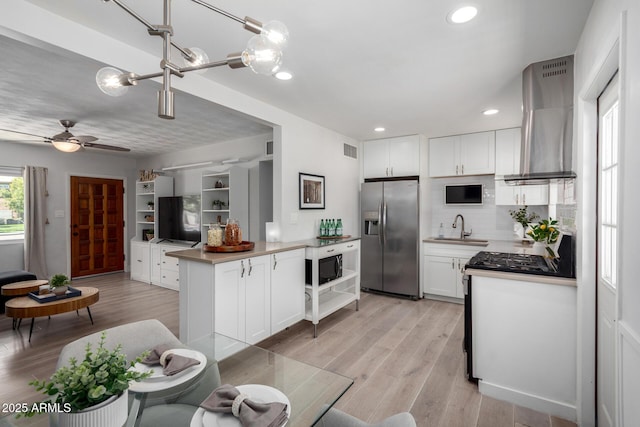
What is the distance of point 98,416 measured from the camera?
794 mm

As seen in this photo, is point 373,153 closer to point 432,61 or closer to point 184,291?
point 432,61

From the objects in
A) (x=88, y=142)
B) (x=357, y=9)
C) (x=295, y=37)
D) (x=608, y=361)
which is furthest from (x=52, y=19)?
(x=608, y=361)

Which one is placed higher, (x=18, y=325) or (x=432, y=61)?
(x=432, y=61)

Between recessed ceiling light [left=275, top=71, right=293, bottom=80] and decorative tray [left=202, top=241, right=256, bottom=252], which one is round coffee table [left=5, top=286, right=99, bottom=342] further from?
recessed ceiling light [left=275, top=71, right=293, bottom=80]

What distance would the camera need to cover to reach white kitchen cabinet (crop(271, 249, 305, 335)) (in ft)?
9.71

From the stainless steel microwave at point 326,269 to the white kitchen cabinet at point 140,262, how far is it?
146 inches

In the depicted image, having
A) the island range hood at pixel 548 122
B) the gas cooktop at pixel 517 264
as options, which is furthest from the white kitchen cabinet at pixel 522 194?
the island range hood at pixel 548 122

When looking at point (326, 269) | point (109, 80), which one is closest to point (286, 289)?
point (326, 269)

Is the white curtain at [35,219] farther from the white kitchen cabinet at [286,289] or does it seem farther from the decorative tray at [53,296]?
the white kitchen cabinet at [286,289]

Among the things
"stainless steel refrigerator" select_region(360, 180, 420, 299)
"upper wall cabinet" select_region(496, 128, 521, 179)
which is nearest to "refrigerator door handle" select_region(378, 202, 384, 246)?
"stainless steel refrigerator" select_region(360, 180, 420, 299)

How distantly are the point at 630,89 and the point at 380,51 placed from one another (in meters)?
1.50

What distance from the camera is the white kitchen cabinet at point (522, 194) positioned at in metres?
3.96

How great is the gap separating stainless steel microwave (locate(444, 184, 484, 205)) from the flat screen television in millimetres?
4114

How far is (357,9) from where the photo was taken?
173 centimetres
